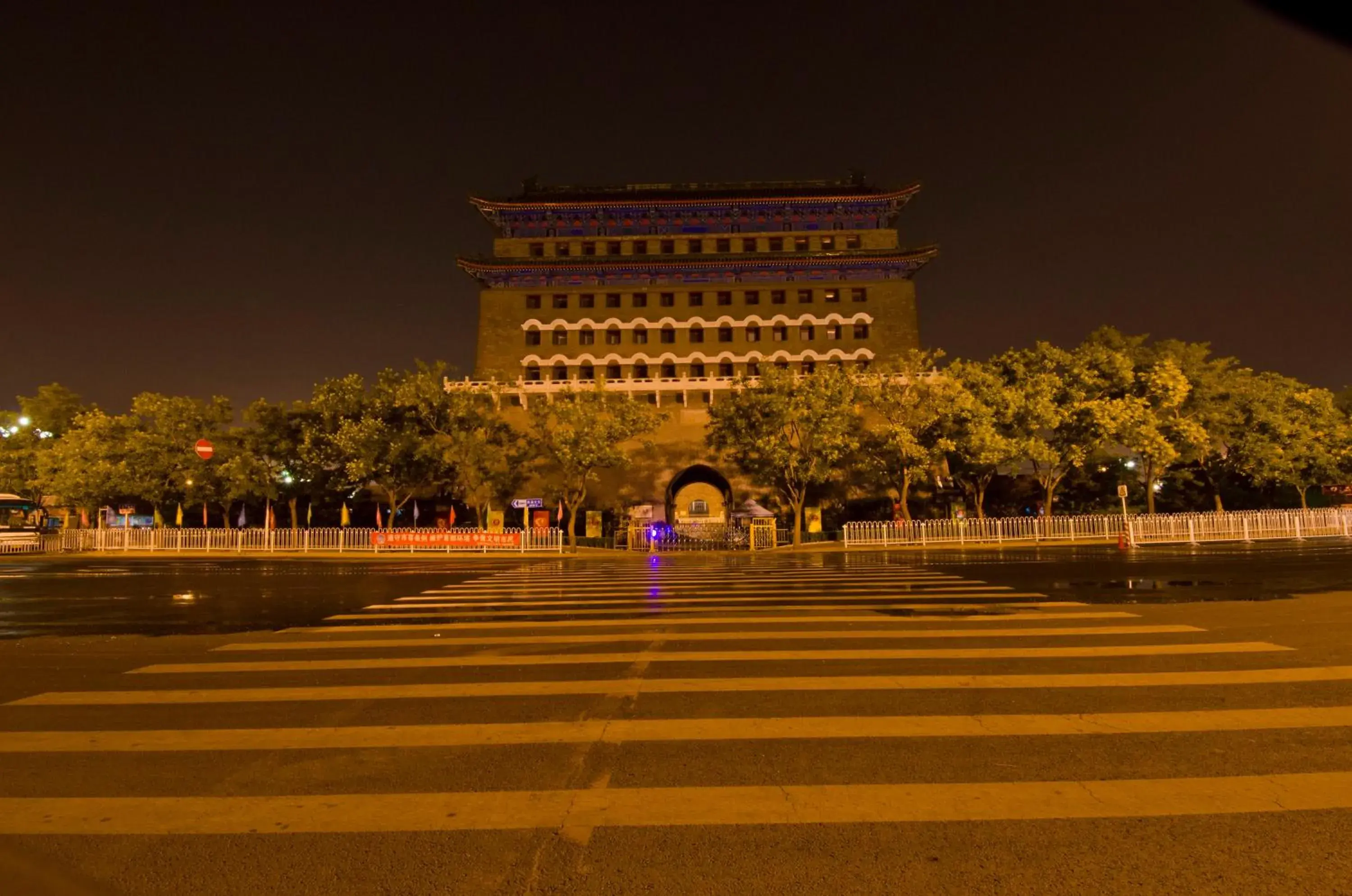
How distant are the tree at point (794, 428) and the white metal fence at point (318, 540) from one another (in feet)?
29.7

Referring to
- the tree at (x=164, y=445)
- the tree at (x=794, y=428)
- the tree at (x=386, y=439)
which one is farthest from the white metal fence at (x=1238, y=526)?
the tree at (x=164, y=445)

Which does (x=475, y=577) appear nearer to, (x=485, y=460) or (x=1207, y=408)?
(x=485, y=460)

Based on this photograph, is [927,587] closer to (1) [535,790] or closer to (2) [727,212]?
(1) [535,790]

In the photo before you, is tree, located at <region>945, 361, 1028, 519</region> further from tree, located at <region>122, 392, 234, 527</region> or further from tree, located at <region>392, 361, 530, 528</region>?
tree, located at <region>122, 392, 234, 527</region>

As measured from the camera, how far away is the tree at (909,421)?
3083cm

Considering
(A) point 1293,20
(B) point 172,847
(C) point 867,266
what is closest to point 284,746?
(B) point 172,847

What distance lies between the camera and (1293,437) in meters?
34.6

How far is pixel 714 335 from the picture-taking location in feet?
166

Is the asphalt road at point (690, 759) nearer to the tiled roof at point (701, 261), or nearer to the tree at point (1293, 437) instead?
the tree at point (1293, 437)

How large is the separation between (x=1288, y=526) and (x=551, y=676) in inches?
1285

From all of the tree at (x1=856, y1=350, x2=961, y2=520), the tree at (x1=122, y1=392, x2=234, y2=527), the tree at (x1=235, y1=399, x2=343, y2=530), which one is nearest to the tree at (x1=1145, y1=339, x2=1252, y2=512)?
the tree at (x1=856, y1=350, x2=961, y2=520)

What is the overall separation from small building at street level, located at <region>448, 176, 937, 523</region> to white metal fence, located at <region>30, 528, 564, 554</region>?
2013 centimetres

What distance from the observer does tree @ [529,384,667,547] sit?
3155 cm

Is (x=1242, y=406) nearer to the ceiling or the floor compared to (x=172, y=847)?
nearer to the ceiling
